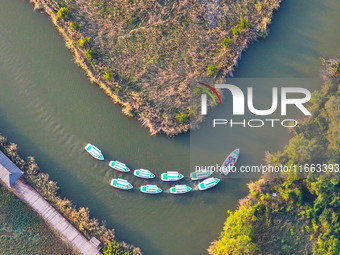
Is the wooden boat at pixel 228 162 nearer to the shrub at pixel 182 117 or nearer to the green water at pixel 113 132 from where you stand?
the green water at pixel 113 132

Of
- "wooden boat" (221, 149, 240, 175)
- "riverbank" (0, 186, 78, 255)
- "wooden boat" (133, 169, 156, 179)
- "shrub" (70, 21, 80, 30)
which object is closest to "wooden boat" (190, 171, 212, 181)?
"wooden boat" (221, 149, 240, 175)

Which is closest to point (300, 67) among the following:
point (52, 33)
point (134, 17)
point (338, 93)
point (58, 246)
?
point (338, 93)

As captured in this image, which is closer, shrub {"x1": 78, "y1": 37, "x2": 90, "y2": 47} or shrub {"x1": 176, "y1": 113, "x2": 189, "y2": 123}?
shrub {"x1": 176, "y1": 113, "x2": 189, "y2": 123}

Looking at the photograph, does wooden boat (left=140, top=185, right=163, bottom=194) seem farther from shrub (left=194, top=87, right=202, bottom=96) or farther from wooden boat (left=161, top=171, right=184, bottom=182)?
shrub (left=194, top=87, right=202, bottom=96)

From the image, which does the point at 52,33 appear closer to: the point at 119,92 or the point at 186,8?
the point at 119,92

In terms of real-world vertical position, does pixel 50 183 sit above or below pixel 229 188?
below

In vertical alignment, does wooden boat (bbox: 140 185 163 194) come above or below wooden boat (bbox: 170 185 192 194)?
Result: below

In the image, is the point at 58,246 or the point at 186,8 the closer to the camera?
the point at 58,246

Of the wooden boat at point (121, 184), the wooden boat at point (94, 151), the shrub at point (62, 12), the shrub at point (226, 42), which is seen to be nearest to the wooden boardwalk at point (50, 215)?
the wooden boat at point (121, 184)
